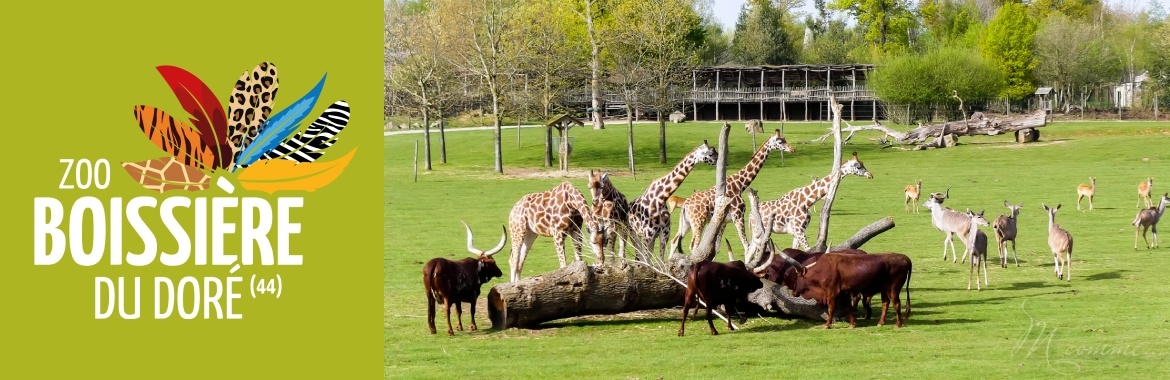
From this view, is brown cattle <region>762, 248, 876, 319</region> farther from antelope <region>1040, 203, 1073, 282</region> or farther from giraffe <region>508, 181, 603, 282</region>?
antelope <region>1040, 203, 1073, 282</region>

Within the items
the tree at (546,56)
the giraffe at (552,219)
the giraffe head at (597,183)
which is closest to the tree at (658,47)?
the tree at (546,56)

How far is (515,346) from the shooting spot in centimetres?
1555

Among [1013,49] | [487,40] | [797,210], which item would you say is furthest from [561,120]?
[1013,49]

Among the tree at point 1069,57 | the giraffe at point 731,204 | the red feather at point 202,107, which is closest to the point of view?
the red feather at point 202,107

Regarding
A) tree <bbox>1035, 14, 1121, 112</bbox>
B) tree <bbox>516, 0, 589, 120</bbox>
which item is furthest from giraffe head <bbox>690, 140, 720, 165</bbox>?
tree <bbox>1035, 14, 1121, 112</bbox>

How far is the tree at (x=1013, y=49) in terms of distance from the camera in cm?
8712

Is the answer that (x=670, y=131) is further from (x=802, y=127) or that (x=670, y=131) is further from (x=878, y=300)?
(x=878, y=300)

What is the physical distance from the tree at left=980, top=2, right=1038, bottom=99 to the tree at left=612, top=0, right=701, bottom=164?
103ft

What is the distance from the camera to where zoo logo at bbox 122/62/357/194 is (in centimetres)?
1577

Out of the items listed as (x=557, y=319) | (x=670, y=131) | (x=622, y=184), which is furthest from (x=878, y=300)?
(x=670, y=131)

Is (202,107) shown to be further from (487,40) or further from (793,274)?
(487,40)

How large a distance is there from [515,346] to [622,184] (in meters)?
30.3

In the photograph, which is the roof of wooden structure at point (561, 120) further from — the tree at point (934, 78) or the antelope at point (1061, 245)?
the tree at point (934, 78)

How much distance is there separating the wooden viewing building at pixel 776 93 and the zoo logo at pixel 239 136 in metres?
62.6
